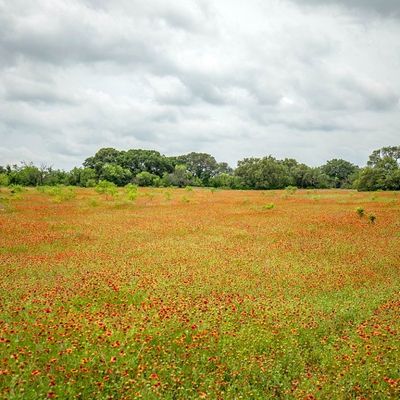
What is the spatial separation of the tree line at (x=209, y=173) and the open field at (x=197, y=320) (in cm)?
5446

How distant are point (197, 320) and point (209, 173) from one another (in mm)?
133370

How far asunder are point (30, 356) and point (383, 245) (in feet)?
53.6

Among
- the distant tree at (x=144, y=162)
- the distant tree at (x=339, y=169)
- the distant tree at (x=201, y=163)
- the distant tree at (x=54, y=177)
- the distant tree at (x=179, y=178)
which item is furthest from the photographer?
the distant tree at (x=201, y=163)

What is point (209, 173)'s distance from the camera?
14075 cm

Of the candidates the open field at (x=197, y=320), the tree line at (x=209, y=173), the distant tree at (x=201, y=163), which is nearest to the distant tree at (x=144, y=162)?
the tree line at (x=209, y=173)

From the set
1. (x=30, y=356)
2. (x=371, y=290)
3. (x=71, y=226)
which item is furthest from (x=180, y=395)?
(x=71, y=226)

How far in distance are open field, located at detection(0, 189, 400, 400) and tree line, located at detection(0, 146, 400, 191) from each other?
54.5m

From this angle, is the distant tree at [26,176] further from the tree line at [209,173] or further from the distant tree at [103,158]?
→ the distant tree at [103,158]

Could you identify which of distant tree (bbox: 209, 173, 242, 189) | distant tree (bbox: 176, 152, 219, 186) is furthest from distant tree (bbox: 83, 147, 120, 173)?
distant tree (bbox: 209, 173, 242, 189)

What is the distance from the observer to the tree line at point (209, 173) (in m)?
79.7

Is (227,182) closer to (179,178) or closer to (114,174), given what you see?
(179,178)

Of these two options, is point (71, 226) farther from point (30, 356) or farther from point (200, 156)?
point (200, 156)

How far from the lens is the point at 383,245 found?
17734 mm

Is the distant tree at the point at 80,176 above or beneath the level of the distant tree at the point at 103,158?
beneath
